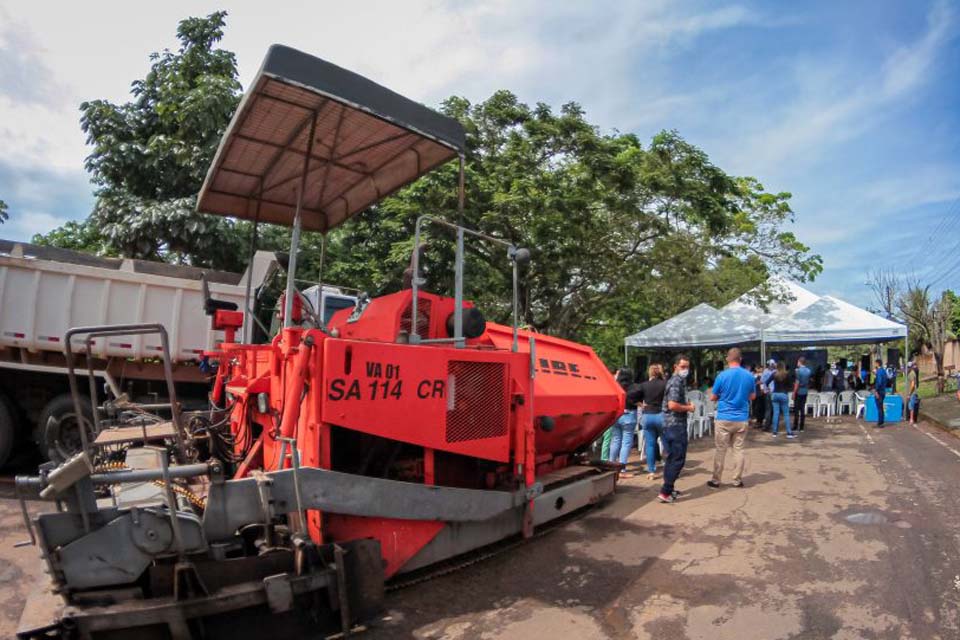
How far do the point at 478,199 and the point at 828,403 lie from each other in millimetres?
11135

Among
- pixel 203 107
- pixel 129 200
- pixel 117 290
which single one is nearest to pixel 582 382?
pixel 117 290

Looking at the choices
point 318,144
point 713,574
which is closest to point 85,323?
point 318,144

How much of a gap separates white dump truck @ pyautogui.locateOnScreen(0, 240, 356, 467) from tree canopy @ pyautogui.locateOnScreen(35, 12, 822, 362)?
3.07 metres

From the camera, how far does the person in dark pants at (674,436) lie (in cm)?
711

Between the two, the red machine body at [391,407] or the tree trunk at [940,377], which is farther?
the tree trunk at [940,377]

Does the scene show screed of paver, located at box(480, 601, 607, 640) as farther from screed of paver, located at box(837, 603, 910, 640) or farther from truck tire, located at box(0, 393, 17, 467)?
truck tire, located at box(0, 393, 17, 467)

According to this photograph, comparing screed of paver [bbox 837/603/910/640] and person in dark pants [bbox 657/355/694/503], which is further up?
person in dark pants [bbox 657/355/694/503]

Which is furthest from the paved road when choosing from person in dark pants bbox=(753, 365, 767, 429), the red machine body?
person in dark pants bbox=(753, 365, 767, 429)

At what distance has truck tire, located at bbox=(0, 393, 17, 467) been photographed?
8.09 meters

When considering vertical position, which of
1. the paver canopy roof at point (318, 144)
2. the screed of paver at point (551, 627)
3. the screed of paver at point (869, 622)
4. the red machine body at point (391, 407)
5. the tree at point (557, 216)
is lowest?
the screed of paver at point (551, 627)

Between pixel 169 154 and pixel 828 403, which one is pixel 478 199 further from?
pixel 828 403

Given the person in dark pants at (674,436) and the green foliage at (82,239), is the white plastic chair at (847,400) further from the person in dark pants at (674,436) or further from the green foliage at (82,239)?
the green foliage at (82,239)

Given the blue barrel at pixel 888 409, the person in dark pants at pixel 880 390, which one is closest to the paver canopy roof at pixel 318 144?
the person in dark pants at pixel 880 390

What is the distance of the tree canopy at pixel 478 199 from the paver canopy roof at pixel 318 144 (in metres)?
5.76
